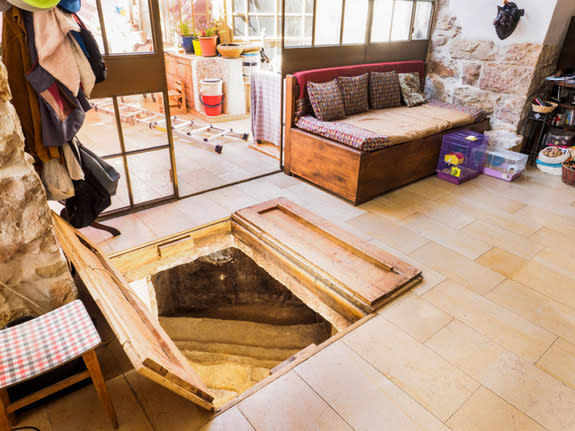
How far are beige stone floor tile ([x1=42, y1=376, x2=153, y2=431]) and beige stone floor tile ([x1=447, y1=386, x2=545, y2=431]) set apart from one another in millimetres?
1277

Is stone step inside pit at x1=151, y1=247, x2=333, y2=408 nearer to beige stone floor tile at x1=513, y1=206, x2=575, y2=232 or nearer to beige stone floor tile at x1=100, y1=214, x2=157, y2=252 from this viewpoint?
beige stone floor tile at x1=100, y1=214, x2=157, y2=252

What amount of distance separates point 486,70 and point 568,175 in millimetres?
1387

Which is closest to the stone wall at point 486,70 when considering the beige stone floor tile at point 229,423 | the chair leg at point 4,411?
the beige stone floor tile at point 229,423

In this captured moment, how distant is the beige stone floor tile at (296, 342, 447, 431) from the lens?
65.4 inches

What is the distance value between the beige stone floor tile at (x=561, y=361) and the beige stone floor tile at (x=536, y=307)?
76mm

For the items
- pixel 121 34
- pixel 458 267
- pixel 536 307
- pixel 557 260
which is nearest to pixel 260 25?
pixel 121 34

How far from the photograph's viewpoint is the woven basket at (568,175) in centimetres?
387

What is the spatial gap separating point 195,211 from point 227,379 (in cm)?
142

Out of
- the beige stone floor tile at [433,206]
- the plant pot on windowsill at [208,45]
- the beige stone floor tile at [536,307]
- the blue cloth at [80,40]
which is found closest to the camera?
the blue cloth at [80,40]

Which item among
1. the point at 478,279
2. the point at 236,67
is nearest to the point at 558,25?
the point at 478,279

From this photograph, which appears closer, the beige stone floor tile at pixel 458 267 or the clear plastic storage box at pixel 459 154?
the beige stone floor tile at pixel 458 267

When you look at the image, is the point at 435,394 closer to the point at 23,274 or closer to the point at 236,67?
→ the point at 23,274

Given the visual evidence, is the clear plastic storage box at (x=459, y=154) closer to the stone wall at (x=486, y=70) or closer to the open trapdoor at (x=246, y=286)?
the stone wall at (x=486, y=70)

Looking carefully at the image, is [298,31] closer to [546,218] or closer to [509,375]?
[546,218]
